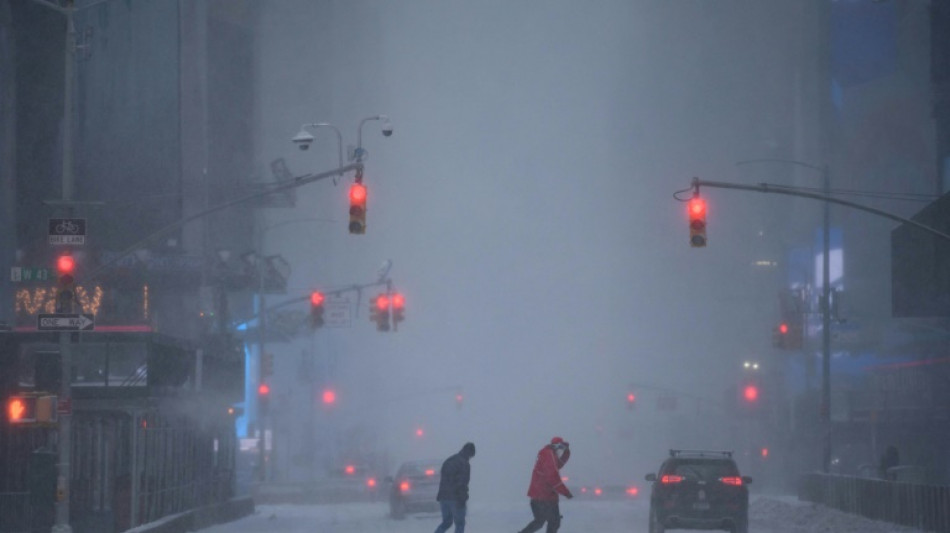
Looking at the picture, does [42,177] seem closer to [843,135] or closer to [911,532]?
[911,532]

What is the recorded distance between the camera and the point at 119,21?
58.9 meters

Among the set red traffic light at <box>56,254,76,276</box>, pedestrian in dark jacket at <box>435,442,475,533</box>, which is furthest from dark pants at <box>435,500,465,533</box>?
red traffic light at <box>56,254,76,276</box>

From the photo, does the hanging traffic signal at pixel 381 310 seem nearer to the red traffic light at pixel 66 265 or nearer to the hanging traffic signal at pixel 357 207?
the hanging traffic signal at pixel 357 207

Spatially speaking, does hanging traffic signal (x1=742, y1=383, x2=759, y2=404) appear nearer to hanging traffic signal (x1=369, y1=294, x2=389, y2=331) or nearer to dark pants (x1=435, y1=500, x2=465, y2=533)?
hanging traffic signal (x1=369, y1=294, x2=389, y2=331)

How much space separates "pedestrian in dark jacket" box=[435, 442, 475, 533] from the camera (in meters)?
22.3

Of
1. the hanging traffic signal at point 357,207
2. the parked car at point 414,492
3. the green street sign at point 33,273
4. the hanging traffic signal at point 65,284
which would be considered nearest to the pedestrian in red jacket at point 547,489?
the hanging traffic signal at point 357,207

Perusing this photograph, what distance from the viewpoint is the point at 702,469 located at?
26.0 m

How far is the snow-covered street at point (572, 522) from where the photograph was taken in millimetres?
29609

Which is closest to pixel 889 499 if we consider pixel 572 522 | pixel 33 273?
pixel 572 522

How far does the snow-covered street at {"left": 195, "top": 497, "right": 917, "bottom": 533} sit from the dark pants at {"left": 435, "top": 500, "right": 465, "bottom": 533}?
6200 millimetres

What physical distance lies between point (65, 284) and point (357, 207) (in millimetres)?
5529

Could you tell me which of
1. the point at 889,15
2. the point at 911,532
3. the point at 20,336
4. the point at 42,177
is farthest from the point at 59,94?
the point at 889,15

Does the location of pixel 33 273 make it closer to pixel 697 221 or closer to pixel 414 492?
pixel 697 221

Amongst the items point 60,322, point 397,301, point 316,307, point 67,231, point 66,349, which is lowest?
point 66,349
